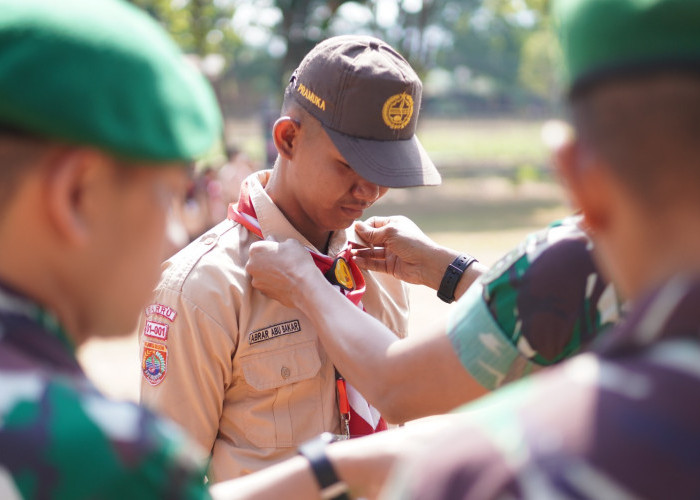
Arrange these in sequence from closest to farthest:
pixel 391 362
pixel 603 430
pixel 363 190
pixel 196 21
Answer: pixel 603 430, pixel 391 362, pixel 363 190, pixel 196 21

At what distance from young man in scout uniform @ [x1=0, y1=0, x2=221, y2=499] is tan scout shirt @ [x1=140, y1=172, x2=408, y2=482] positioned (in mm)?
1233

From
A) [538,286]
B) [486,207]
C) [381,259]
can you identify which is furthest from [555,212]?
[538,286]

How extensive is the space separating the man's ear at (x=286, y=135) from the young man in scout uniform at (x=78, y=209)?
1525mm

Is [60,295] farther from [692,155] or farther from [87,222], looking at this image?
[692,155]

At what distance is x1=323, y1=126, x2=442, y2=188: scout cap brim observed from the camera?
277cm

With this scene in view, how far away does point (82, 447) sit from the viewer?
3.81 feet

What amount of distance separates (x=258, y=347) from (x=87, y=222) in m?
1.42

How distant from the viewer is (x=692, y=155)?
111 cm

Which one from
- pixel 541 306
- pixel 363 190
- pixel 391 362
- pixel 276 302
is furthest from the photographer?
pixel 363 190

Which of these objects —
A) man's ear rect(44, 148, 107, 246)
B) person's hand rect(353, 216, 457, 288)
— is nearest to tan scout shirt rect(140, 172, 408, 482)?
person's hand rect(353, 216, 457, 288)

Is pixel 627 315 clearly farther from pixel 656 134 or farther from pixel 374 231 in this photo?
pixel 374 231

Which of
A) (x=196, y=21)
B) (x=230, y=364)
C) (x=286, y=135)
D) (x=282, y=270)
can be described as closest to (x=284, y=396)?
(x=230, y=364)

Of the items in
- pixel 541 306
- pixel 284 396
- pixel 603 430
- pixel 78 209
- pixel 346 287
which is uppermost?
pixel 78 209

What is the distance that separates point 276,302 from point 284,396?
0.30 meters
